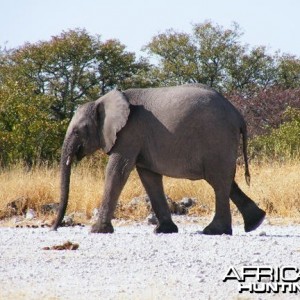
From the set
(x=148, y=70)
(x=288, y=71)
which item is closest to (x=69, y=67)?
(x=148, y=70)

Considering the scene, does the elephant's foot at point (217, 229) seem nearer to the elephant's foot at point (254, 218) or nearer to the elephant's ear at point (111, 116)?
the elephant's foot at point (254, 218)

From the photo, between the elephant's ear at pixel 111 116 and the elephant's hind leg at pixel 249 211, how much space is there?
177 cm

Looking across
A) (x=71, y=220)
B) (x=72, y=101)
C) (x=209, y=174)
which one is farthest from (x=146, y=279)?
(x=72, y=101)

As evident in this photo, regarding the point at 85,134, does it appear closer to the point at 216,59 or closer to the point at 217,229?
the point at 217,229

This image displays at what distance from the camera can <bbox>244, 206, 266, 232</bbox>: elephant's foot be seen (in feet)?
39.6

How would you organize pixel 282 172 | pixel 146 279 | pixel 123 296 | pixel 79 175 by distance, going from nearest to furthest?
pixel 123 296, pixel 146 279, pixel 282 172, pixel 79 175

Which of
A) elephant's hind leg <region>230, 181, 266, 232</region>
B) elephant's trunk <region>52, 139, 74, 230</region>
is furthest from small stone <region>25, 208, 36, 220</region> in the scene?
elephant's hind leg <region>230, 181, 266, 232</region>

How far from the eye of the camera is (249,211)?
39.7 ft

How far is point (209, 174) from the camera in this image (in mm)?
11531

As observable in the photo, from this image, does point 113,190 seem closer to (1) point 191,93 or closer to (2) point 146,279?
(1) point 191,93

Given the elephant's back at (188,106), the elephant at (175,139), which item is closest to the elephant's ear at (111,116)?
the elephant at (175,139)

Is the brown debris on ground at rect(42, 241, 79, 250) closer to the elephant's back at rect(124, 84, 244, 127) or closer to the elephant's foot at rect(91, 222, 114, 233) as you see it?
the elephant's foot at rect(91, 222, 114, 233)

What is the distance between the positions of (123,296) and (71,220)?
23.8 ft

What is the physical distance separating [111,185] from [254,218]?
191cm
